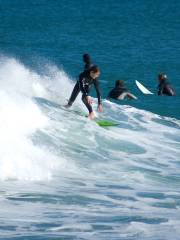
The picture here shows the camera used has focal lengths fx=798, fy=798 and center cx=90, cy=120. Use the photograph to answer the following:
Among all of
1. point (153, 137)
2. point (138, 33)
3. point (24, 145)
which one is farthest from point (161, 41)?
point (24, 145)

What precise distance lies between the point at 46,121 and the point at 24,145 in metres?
3.25

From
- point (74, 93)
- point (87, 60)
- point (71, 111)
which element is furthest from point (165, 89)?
point (87, 60)

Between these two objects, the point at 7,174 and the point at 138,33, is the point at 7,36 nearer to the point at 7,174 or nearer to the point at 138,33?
the point at 138,33

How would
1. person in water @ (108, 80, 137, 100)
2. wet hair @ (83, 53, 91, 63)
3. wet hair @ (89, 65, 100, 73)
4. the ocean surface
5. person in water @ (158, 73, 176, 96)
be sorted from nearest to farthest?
the ocean surface, wet hair @ (89, 65, 100, 73), wet hair @ (83, 53, 91, 63), person in water @ (108, 80, 137, 100), person in water @ (158, 73, 176, 96)

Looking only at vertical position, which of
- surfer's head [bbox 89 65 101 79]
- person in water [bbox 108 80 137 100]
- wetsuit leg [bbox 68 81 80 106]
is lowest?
wetsuit leg [bbox 68 81 80 106]

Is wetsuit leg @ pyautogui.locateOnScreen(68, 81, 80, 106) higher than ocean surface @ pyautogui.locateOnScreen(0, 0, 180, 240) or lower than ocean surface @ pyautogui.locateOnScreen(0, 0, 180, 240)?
higher

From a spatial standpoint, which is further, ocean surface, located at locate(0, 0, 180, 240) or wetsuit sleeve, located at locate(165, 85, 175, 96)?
wetsuit sleeve, located at locate(165, 85, 175, 96)

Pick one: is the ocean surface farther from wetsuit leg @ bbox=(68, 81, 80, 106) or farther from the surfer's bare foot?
wetsuit leg @ bbox=(68, 81, 80, 106)

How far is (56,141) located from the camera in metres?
16.9

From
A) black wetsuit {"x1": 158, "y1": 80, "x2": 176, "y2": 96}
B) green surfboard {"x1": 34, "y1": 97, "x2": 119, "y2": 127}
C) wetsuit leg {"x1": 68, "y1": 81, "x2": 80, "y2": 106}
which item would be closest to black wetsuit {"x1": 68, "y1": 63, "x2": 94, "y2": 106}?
wetsuit leg {"x1": 68, "y1": 81, "x2": 80, "y2": 106}

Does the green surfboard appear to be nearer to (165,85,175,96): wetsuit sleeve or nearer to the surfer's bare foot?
the surfer's bare foot

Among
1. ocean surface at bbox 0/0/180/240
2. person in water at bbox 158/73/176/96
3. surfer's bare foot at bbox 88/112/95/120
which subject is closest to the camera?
ocean surface at bbox 0/0/180/240

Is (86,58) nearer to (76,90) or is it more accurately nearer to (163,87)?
(76,90)

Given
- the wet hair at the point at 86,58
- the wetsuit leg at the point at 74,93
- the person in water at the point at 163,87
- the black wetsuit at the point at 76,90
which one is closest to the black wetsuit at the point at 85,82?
the black wetsuit at the point at 76,90
